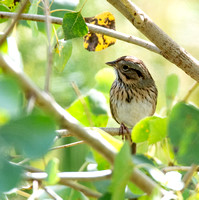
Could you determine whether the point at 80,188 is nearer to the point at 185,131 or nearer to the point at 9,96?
the point at 185,131

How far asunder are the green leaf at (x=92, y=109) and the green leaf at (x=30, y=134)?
1.30 metres

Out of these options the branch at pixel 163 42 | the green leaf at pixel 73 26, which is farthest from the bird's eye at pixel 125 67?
the green leaf at pixel 73 26

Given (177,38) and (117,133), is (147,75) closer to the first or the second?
Answer: (177,38)

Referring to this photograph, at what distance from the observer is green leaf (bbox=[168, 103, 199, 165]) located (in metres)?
1.08

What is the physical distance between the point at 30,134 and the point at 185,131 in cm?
45

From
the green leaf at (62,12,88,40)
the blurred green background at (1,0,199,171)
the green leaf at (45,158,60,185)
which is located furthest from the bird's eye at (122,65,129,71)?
the green leaf at (45,158,60,185)

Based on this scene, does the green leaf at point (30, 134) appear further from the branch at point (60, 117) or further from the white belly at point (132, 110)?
the white belly at point (132, 110)

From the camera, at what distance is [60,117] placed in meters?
0.88

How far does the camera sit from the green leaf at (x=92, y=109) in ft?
6.89

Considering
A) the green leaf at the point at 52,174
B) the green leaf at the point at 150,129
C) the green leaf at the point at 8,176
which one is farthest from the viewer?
the green leaf at the point at 150,129

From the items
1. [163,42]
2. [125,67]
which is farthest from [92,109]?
[125,67]

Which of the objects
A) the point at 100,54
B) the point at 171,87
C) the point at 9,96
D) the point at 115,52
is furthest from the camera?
the point at 115,52

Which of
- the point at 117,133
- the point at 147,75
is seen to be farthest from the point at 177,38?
the point at 117,133

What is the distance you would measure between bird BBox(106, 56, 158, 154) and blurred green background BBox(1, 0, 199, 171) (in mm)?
197
